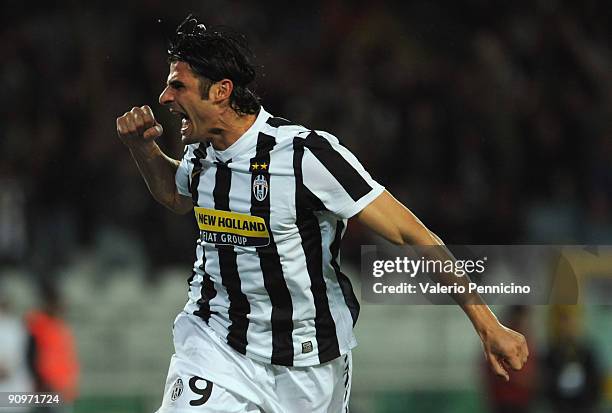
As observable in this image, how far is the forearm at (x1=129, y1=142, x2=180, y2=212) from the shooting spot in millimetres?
3082

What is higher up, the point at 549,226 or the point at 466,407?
the point at 549,226

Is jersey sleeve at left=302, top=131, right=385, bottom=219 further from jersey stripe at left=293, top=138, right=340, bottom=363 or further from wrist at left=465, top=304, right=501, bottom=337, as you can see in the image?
wrist at left=465, top=304, right=501, bottom=337

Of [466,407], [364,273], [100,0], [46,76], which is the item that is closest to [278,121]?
[364,273]

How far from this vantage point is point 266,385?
2.86 m

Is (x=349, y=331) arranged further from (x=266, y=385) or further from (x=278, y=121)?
(x=278, y=121)

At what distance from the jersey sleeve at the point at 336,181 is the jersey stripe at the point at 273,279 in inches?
3.9

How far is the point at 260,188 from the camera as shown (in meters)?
2.81

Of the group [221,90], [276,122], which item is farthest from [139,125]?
[276,122]

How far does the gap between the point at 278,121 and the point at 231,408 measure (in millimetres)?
746

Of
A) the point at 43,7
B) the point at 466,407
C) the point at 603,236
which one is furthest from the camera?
the point at 43,7

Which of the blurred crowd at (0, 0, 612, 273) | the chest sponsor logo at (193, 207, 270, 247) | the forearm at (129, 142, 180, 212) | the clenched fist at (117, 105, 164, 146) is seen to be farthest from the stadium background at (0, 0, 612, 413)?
the chest sponsor logo at (193, 207, 270, 247)

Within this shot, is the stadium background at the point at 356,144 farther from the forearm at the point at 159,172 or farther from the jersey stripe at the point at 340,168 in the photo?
the jersey stripe at the point at 340,168

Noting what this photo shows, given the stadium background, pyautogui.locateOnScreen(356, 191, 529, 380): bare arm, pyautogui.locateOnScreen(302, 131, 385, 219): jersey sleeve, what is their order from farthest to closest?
the stadium background → pyautogui.locateOnScreen(302, 131, 385, 219): jersey sleeve → pyautogui.locateOnScreen(356, 191, 529, 380): bare arm

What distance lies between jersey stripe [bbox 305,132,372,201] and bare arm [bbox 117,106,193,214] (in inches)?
18.0
